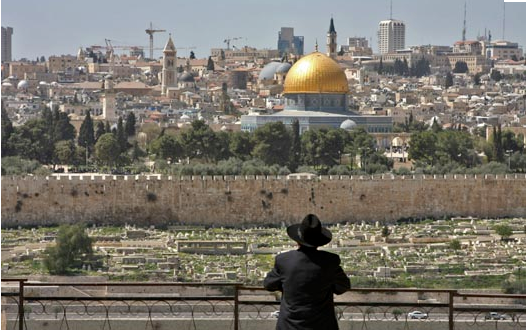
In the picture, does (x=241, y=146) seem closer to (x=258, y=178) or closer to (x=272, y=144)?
(x=272, y=144)

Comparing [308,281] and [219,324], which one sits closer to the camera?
[308,281]

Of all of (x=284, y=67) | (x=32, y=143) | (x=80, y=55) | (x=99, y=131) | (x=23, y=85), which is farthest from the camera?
(x=80, y=55)

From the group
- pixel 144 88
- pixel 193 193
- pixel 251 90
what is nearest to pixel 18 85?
pixel 144 88

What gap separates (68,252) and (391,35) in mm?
73236

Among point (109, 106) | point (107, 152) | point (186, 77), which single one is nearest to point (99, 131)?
point (107, 152)

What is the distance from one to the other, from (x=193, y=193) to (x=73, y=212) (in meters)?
2.00

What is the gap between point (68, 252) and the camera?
20469 mm

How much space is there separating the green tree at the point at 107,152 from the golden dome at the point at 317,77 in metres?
9.25

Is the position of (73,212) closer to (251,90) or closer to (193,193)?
(193,193)

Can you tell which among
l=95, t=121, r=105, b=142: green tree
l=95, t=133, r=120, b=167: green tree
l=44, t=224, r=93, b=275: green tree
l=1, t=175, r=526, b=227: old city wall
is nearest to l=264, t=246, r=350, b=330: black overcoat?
l=44, t=224, r=93, b=275: green tree

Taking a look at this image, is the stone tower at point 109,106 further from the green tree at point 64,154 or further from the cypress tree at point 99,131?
the green tree at point 64,154

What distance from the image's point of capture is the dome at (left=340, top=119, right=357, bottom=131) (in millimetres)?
39553

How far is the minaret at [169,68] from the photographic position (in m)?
63.1

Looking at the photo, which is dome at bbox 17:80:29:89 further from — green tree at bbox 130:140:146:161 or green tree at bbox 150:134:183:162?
green tree at bbox 150:134:183:162
